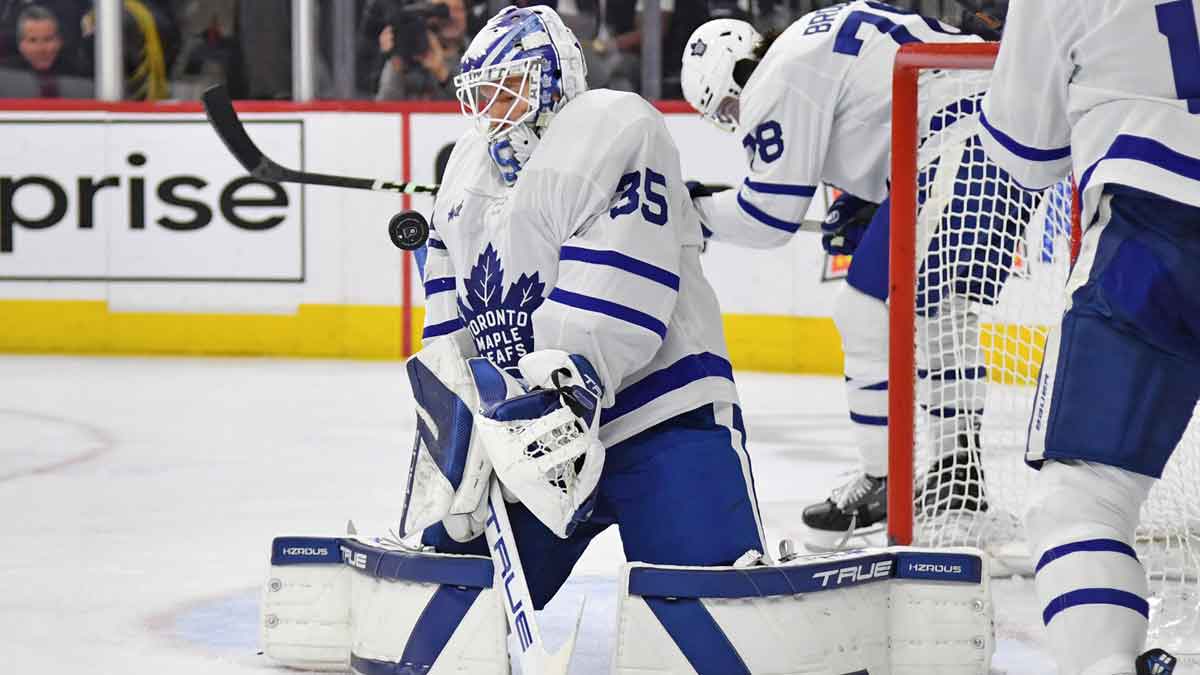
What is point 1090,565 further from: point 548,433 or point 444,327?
point 444,327

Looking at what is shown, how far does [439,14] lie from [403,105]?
0.50 m

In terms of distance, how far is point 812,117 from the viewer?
328 cm

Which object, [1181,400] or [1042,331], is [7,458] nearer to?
[1042,331]

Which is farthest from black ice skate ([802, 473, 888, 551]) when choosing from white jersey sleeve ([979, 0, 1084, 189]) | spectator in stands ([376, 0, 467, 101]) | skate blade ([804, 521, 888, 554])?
spectator in stands ([376, 0, 467, 101])

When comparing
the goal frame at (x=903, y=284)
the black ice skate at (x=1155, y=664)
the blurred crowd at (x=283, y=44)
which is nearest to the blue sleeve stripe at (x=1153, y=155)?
the black ice skate at (x=1155, y=664)

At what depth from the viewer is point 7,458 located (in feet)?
14.5

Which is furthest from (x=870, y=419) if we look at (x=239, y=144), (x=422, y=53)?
(x=422, y=53)

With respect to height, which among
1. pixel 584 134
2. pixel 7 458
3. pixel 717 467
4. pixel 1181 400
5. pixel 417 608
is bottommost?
pixel 7 458

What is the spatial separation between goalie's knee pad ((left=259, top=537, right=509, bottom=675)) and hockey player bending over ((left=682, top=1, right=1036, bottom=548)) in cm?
119

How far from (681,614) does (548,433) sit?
244mm

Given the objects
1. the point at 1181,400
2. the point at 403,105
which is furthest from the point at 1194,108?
the point at 403,105

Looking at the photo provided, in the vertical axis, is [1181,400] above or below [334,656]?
above

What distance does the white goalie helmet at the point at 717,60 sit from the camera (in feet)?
11.2

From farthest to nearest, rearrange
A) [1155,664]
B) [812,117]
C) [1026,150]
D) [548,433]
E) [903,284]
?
[812,117] → [903,284] → [548,433] → [1026,150] → [1155,664]
